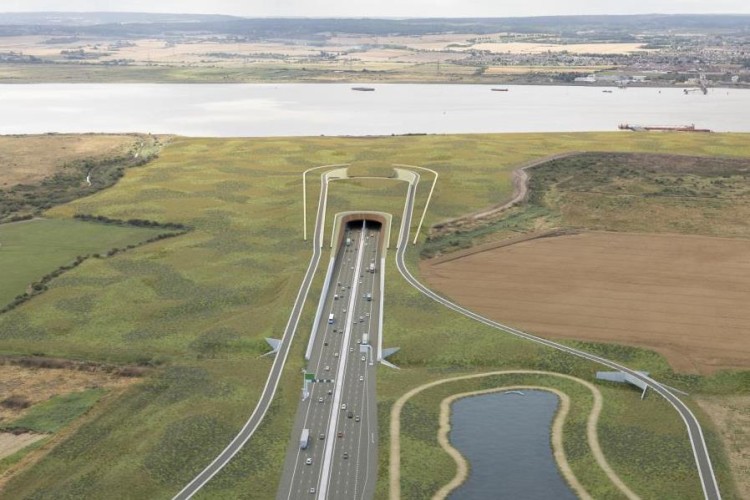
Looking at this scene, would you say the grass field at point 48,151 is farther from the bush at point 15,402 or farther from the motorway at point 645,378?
the motorway at point 645,378

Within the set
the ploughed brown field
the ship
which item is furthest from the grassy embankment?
the ship

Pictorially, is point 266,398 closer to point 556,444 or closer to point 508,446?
point 508,446

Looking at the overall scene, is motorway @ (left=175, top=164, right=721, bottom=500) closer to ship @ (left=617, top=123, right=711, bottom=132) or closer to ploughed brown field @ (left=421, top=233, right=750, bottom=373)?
ploughed brown field @ (left=421, top=233, right=750, bottom=373)

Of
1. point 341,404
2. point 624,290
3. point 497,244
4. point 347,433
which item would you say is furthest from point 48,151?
point 624,290

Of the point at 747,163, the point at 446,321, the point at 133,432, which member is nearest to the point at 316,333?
the point at 446,321

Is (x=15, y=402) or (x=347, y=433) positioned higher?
(x=347, y=433)

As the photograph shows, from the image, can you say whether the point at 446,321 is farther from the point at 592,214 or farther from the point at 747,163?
the point at 747,163

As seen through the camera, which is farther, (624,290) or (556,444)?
(624,290)

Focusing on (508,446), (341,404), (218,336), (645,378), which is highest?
(645,378)
